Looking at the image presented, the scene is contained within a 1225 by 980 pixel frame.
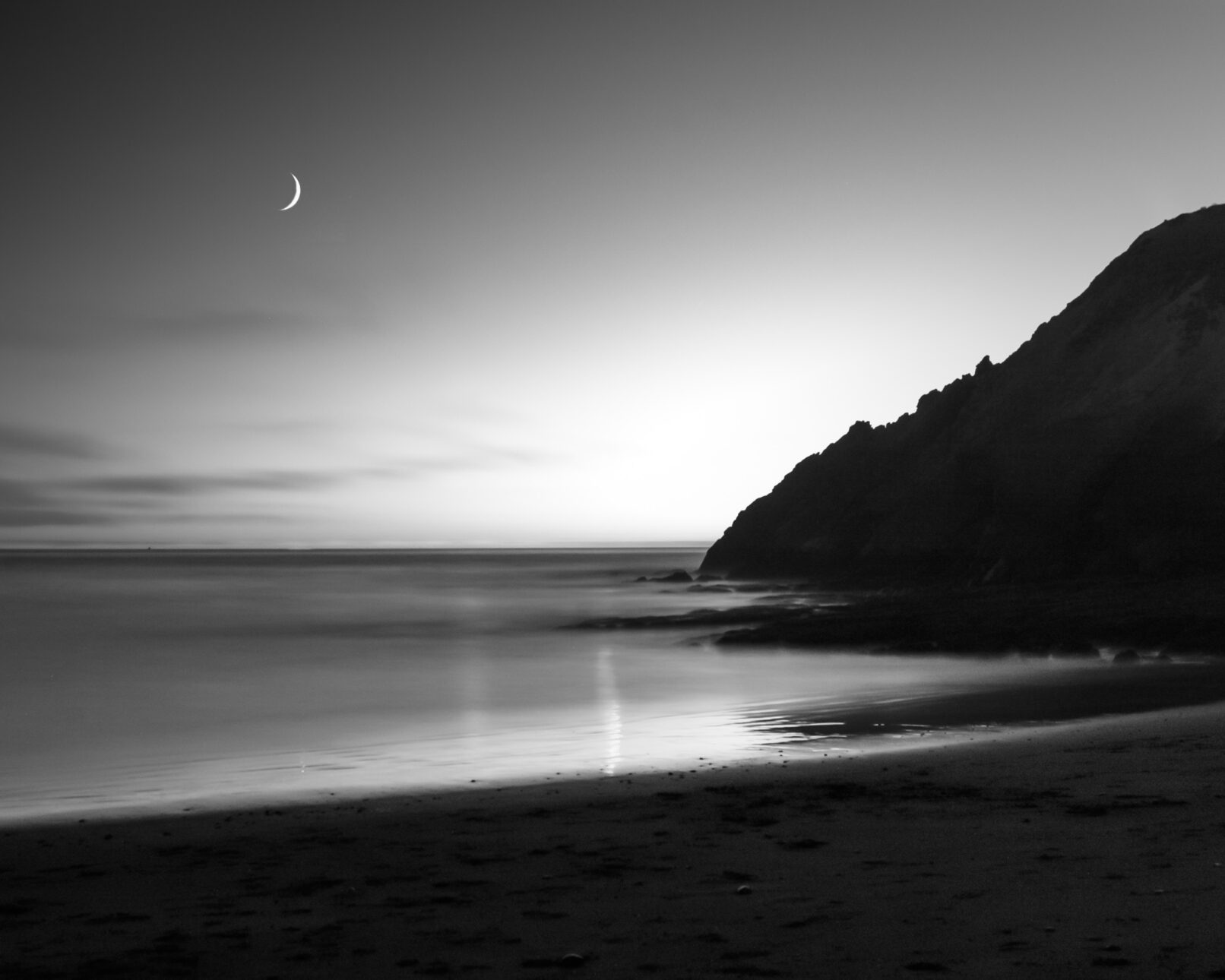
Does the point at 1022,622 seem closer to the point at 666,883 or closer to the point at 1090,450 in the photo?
the point at 1090,450

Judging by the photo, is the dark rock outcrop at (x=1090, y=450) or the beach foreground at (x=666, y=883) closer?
the beach foreground at (x=666, y=883)

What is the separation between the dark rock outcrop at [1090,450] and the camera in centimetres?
4662

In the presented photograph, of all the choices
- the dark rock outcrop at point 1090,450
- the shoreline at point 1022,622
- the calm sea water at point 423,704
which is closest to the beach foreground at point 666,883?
the calm sea water at point 423,704

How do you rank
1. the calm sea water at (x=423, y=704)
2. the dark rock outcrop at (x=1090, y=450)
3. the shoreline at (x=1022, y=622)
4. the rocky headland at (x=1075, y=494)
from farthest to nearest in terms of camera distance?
1. the dark rock outcrop at (x=1090, y=450)
2. the rocky headland at (x=1075, y=494)
3. the shoreline at (x=1022, y=622)
4. the calm sea water at (x=423, y=704)

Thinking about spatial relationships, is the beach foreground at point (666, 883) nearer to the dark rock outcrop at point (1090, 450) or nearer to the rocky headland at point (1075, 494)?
the rocky headland at point (1075, 494)

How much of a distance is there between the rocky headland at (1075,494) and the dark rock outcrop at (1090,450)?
89mm

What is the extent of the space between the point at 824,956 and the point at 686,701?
18.8 meters

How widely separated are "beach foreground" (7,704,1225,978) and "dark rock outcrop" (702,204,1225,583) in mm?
37660

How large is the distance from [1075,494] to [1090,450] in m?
2.49

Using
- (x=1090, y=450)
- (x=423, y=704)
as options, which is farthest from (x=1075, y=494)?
(x=423, y=704)

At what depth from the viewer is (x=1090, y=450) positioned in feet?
169

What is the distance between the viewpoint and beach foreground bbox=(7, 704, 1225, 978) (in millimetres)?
6008

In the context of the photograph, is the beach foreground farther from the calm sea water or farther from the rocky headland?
the rocky headland

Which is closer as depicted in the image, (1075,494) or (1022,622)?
(1022,622)
